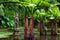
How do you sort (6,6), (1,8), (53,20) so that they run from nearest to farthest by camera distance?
1. (6,6)
2. (1,8)
3. (53,20)

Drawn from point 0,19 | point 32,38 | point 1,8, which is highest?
point 1,8

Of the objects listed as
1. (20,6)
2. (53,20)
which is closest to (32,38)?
(53,20)

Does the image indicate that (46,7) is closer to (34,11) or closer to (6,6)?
(34,11)

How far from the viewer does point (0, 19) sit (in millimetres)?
21625

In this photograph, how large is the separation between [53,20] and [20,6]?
11.1 m

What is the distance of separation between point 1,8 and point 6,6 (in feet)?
4.32

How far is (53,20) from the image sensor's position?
2550cm

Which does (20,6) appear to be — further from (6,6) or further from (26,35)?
(26,35)

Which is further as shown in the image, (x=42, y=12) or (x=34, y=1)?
(x=42, y=12)

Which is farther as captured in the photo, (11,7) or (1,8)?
(1,8)

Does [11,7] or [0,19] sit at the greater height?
[11,7]

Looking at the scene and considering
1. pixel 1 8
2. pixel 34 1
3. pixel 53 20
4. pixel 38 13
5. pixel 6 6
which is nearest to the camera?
pixel 6 6

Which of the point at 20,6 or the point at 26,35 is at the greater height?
the point at 20,6

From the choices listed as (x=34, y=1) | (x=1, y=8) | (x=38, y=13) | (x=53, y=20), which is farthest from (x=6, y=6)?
(x=53, y=20)
